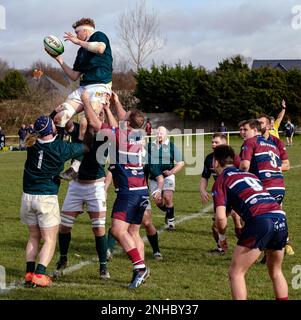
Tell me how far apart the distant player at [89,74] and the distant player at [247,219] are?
246 cm

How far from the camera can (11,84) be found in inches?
2437

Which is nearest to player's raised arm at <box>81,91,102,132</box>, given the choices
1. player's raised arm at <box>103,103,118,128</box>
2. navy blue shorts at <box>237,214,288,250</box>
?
player's raised arm at <box>103,103,118,128</box>

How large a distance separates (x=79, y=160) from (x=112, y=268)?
1.56 m

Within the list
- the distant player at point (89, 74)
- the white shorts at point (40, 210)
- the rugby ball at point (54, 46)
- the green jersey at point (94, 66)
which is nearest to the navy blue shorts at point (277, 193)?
the distant player at point (89, 74)

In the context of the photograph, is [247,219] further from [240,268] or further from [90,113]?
[90,113]

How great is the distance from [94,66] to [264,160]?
2576mm

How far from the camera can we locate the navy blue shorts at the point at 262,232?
586 cm

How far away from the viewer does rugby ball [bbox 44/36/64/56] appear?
26.6 feet

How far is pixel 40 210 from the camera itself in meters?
7.46

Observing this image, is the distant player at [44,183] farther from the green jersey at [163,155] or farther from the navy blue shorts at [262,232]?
the green jersey at [163,155]

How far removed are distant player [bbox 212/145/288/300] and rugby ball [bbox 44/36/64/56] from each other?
3.15 meters
